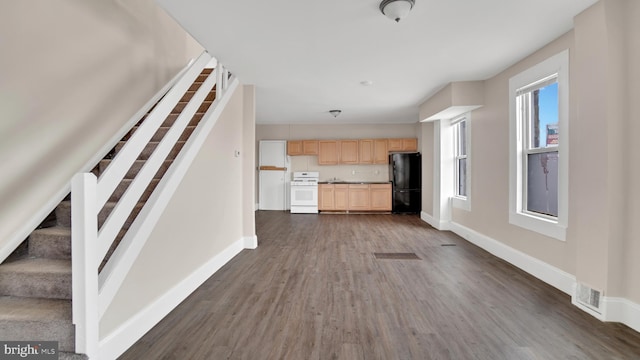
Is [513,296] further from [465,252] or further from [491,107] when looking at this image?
[491,107]

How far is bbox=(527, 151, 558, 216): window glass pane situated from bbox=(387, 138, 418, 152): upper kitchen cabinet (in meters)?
4.77

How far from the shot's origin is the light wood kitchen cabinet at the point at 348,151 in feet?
27.5

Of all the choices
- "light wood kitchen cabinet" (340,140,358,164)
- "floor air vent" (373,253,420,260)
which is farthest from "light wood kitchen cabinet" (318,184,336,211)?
"floor air vent" (373,253,420,260)

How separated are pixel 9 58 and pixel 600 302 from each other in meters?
4.76

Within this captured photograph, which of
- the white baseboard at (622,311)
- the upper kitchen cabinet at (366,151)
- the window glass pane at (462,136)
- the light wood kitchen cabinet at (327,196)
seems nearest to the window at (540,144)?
the white baseboard at (622,311)

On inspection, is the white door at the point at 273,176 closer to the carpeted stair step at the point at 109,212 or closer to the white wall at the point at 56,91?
the white wall at the point at 56,91

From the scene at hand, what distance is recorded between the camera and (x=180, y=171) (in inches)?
103

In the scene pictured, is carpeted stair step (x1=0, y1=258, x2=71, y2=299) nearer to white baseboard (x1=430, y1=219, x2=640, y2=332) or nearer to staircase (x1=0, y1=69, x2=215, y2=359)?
staircase (x1=0, y1=69, x2=215, y2=359)

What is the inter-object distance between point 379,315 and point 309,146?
6469mm

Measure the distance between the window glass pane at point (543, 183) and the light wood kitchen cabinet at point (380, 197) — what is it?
15.1 ft

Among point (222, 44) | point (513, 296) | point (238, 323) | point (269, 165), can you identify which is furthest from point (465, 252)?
point (269, 165)

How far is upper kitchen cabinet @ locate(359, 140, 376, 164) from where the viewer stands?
8328 millimetres

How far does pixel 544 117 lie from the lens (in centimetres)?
326

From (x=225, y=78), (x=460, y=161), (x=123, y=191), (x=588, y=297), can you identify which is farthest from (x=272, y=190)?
(x=588, y=297)
